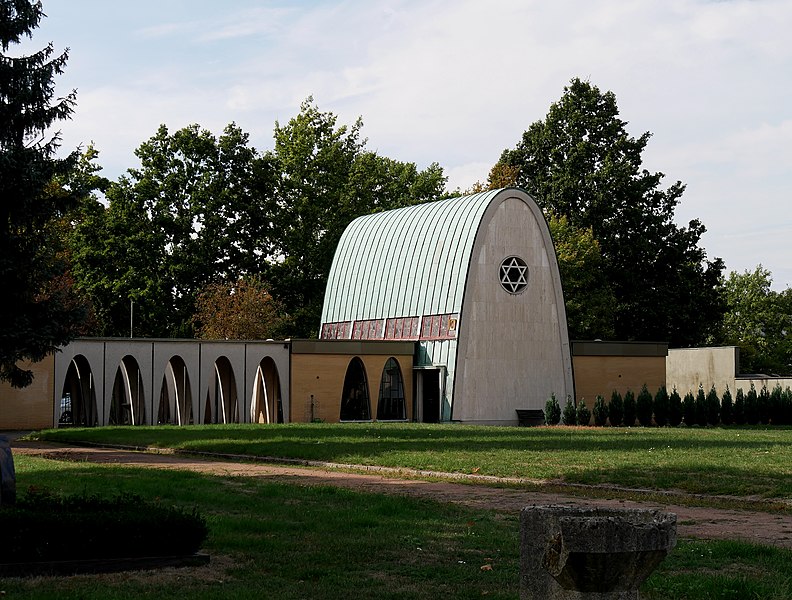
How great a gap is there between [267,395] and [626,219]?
3050 centimetres

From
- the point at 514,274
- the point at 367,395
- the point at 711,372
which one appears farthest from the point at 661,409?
the point at 711,372

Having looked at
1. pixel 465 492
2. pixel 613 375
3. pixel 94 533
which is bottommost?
pixel 465 492

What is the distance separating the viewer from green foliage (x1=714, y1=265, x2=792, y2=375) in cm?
8181

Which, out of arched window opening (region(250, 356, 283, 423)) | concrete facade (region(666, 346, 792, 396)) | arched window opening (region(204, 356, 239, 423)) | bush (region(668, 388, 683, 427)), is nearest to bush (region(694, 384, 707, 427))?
bush (region(668, 388, 683, 427))

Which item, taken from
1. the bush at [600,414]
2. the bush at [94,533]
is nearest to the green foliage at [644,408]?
the bush at [600,414]

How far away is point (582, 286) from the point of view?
63875 millimetres

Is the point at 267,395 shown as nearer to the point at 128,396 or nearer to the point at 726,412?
the point at 128,396

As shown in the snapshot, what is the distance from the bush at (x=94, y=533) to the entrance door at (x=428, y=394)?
35.2 metres

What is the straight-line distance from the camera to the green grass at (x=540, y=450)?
1902 cm

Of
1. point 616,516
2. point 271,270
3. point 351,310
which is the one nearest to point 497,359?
point 351,310

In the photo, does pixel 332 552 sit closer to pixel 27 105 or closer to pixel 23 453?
pixel 23 453

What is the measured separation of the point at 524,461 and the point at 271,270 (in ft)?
142

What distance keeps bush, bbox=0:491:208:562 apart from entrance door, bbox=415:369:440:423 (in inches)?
1387

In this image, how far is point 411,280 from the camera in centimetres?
4909
